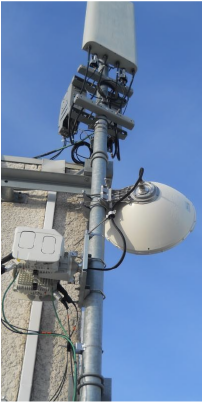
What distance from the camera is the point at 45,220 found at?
4.28 m

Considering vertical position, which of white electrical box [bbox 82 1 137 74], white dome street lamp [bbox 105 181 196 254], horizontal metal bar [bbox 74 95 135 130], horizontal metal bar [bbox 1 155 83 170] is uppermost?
white electrical box [bbox 82 1 137 74]

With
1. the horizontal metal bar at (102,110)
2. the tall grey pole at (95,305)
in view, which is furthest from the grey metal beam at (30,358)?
the horizontal metal bar at (102,110)

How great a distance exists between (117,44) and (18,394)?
10.5 feet

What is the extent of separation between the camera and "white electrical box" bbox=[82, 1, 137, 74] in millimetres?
4715

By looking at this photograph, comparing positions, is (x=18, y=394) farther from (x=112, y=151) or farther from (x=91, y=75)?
(x=91, y=75)

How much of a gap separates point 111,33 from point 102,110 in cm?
100

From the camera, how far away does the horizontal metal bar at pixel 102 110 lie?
14.1 feet

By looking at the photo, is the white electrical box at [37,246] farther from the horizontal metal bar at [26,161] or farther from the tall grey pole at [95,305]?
the horizontal metal bar at [26,161]

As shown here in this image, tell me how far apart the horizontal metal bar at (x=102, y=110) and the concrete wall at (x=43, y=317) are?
756mm

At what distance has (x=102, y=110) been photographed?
4.33m

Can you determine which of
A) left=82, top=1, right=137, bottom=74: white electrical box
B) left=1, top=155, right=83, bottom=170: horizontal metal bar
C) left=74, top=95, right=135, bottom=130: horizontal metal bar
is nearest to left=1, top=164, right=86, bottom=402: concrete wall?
left=1, top=155, right=83, bottom=170: horizontal metal bar

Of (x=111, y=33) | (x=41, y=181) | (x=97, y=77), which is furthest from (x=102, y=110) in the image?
(x=111, y=33)

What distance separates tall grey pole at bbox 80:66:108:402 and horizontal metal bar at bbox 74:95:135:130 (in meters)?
0.42

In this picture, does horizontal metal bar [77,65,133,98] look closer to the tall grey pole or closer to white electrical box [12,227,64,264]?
the tall grey pole
